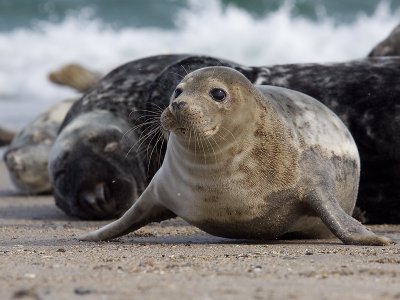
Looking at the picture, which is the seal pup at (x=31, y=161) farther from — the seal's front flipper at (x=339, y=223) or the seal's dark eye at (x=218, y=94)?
the seal's front flipper at (x=339, y=223)

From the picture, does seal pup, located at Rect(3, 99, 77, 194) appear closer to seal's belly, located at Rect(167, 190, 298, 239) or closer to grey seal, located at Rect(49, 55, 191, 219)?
grey seal, located at Rect(49, 55, 191, 219)

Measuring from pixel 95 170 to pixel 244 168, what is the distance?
8.63 ft

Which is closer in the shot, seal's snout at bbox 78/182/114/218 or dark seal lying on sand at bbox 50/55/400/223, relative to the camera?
dark seal lying on sand at bbox 50/55/400/223

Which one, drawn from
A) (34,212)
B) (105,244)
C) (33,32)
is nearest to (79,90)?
(33,32)

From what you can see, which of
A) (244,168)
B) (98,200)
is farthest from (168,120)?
(98,200)

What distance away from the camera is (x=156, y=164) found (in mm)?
7117

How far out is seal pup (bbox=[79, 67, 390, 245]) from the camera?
4.79 m

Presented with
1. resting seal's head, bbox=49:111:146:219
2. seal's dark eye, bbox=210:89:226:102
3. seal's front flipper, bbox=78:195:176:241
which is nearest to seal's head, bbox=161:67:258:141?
seal's dark eye, bbox=210:89:226:102

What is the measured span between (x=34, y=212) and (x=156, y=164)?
1.42m

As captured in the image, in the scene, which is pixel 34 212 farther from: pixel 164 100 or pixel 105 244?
pixel 105 244

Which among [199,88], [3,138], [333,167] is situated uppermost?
[199,88]

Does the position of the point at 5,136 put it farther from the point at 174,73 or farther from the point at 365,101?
the point at 365,101

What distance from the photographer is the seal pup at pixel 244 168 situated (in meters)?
4.79

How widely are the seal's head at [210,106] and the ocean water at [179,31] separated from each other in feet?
51.9
